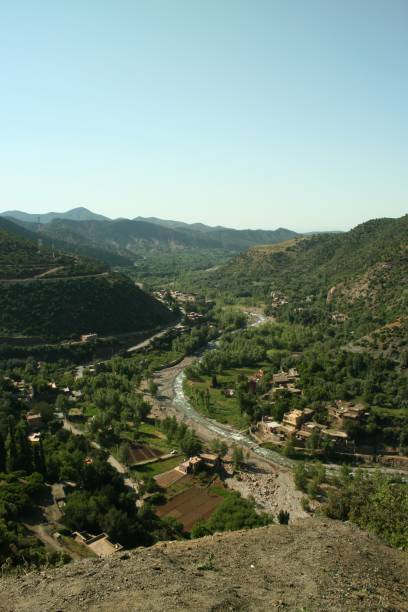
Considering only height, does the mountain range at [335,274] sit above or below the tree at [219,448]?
above

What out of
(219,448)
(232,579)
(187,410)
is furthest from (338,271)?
(232,579)

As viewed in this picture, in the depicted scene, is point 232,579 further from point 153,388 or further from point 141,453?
point 153,388

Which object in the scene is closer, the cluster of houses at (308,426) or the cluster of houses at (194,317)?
the cluster of houses at (308,426)

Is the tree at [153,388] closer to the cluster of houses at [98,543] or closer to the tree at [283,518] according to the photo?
the tree at [283,518]

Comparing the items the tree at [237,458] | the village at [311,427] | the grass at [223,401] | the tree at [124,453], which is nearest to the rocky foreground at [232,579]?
the tree at [237,458]

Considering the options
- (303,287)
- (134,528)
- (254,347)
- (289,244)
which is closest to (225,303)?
(303,287)

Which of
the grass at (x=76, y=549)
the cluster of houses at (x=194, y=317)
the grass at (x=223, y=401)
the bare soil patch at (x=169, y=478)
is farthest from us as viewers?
the cluster of houses at (x=194, y=317)
